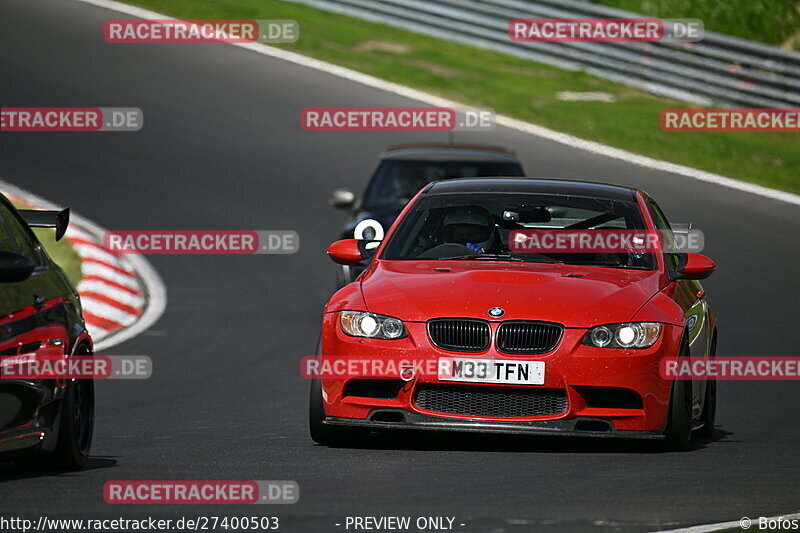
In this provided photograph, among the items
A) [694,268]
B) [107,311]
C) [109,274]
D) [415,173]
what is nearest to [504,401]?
[694,268]

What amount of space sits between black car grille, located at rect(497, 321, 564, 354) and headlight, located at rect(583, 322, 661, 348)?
174 mm

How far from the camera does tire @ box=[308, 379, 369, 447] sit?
8.84 meters

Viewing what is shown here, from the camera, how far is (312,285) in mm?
18344

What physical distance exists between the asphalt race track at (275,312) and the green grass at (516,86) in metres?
1.20

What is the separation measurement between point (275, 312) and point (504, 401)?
8613 mm

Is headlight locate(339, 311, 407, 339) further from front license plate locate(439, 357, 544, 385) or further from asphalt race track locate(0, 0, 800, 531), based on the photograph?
asphalt race track locate(0, 0, 800, 531)

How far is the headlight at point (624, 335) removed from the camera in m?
8.55

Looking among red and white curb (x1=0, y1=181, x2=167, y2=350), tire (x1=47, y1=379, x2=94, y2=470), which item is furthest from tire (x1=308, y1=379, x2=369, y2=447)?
red and white curb (x1=0, y1=181, x2=167, y2=350)

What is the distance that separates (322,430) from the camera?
895 cm

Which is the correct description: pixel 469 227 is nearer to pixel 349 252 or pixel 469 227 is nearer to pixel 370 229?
pixel 349 252

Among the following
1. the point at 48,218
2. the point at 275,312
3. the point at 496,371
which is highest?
the point at 48,218

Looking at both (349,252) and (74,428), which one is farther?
(349,252)

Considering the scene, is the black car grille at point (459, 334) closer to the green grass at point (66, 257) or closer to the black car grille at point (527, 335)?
the black car grille at point (527, 335)

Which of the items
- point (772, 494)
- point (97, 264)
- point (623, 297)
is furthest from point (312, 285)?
point (772, 494)
